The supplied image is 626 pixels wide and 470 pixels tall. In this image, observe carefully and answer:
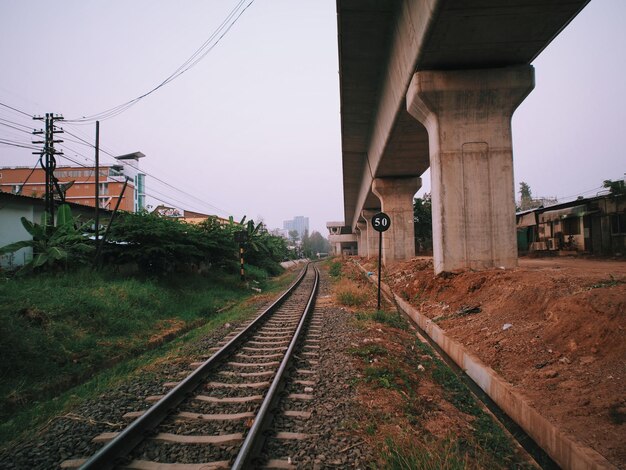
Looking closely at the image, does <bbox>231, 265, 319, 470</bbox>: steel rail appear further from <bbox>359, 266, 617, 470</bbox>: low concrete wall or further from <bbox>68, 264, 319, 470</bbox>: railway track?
<bbox>359, 266, 617, 470</bbox>: low concrete wall

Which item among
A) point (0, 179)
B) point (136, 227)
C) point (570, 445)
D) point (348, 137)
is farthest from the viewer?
point (0, 179)

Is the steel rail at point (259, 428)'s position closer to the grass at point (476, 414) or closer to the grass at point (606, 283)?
the grass at point (476, 414)

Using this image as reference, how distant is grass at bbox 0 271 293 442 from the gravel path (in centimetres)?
60

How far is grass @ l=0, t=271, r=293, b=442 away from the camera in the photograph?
203 inches

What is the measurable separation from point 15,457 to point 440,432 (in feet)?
12.9

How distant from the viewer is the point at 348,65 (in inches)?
443

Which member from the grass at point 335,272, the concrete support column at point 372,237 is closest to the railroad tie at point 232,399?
the grass at point 335,272

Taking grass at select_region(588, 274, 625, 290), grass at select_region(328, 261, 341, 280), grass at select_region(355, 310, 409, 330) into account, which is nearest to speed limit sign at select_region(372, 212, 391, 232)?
grass at select_region(355, 310, 409, 330)

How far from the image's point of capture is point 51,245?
11.2 metres

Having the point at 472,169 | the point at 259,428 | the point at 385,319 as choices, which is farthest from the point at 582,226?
the point at 259,428

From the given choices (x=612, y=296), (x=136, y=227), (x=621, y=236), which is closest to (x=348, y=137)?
(x=136, y=227)

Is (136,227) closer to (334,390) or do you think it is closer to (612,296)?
Answer: (334,390)

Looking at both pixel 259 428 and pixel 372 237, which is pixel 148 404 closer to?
pixel 259 428

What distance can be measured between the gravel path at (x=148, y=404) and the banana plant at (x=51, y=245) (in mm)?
7250
